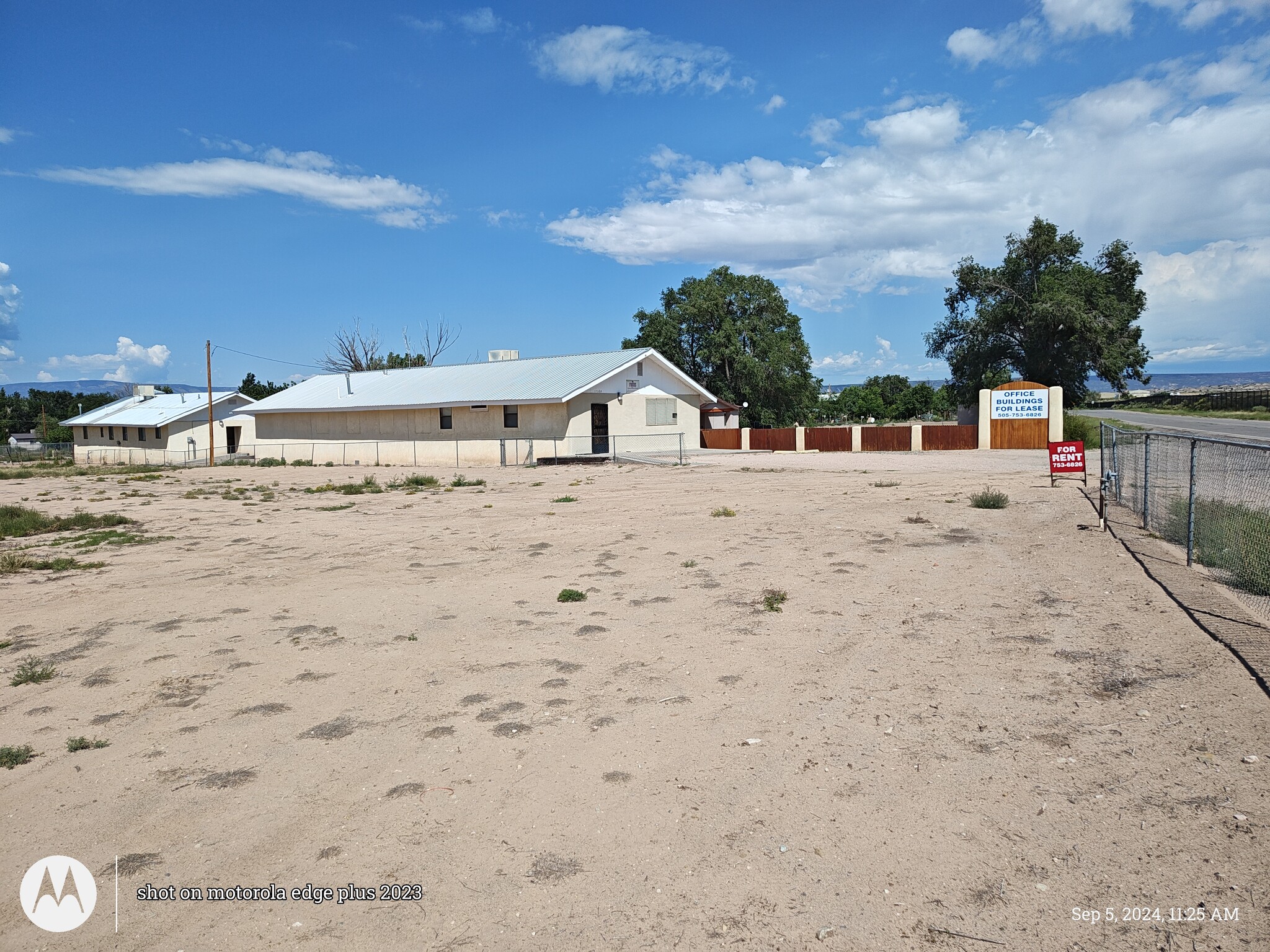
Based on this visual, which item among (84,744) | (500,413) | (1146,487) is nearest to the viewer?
(84,744)

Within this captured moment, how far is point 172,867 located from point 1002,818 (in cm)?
421

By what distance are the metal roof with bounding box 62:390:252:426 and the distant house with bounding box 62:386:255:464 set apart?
73 millimetres

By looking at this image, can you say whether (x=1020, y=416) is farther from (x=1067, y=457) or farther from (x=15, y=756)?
(x=15, y=756)

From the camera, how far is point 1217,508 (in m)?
10.7

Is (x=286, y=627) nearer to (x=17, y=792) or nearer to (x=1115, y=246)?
(x=17, y=792)

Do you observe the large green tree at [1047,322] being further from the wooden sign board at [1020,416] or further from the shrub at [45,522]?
the shrub at [45,522]

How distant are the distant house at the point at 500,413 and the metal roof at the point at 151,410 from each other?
13.2 m

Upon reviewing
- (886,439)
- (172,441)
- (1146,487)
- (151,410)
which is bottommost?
(1146,487)

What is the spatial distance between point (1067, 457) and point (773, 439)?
87.2 ft

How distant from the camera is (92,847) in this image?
4180mm

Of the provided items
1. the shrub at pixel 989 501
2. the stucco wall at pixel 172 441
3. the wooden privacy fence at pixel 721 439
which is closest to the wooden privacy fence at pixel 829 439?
the wooden privacy fence at pixel 721 439

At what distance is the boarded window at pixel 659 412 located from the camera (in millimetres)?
39250

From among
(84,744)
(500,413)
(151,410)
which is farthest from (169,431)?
(84,744)

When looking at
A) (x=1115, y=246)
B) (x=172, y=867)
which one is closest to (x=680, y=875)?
(x=172, y=867)
